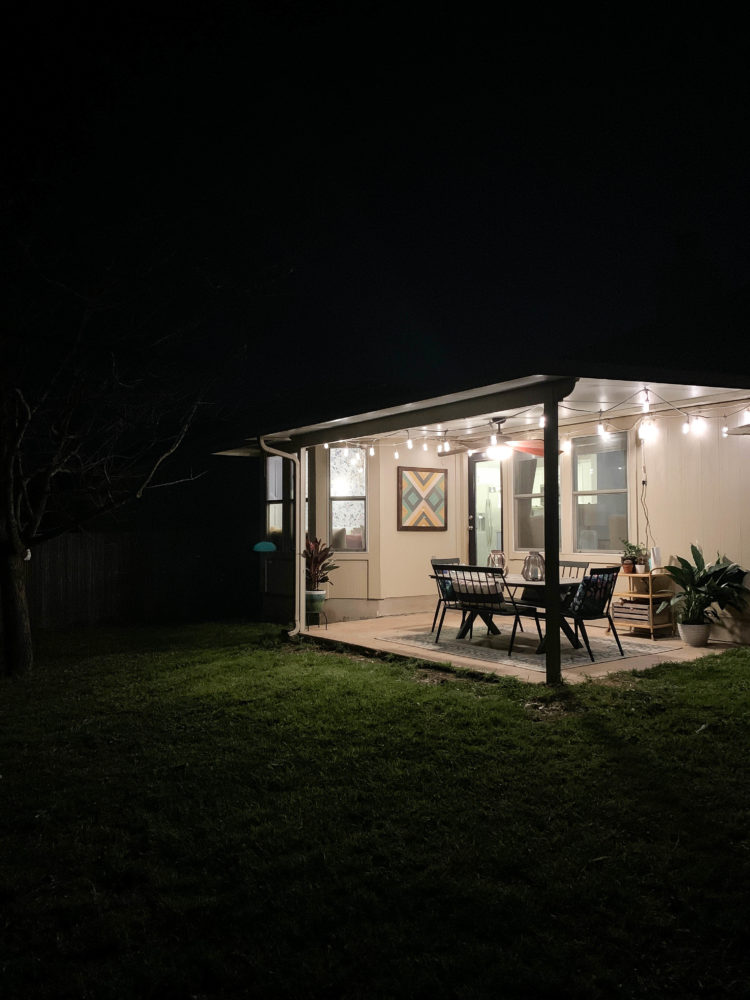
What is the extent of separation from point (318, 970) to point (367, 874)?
626mm

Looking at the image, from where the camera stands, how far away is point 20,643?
6.89m

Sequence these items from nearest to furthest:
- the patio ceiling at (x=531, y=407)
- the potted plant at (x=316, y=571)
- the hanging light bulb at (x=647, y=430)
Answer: the patio ceiling at (x=531, y=407) < the hanging light bulb at (x=647, y=430) < the potted plant at (x=316, y=571)

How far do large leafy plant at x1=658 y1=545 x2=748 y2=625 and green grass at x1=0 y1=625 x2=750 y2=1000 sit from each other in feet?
6.10

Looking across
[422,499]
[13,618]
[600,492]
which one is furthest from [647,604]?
[13,618]

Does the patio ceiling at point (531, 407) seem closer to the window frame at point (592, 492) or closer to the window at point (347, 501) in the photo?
the window frame at point (592, 492)

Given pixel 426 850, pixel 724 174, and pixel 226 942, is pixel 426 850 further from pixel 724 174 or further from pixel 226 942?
pixel 724 174

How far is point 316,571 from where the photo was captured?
988cm

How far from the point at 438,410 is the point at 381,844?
473 cm

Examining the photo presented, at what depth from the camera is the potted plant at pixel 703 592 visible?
291 inches

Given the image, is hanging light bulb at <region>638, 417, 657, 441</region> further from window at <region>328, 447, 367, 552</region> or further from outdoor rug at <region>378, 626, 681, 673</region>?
window at <region>328, 447, 367, 552</region>

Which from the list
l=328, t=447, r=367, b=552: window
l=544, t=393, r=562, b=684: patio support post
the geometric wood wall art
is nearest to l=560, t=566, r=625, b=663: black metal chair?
l=544, t=393, r=562, b=684: patio support post

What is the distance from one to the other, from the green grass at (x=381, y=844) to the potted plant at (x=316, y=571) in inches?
145

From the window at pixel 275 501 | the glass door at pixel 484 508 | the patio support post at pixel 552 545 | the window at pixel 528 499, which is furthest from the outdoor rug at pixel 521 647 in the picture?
the window at pixel 275 501

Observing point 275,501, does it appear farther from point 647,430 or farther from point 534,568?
point 647,430
